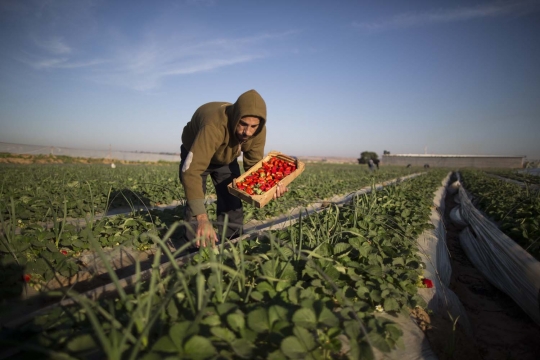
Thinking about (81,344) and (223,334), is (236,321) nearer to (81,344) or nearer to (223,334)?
(223,334)

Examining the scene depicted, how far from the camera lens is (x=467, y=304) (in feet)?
8.09

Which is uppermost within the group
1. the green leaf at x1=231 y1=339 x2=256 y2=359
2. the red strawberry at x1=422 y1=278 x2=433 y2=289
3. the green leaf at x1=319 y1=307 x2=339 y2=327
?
the green leaf at x1=319 y1=307 x2=339 y2=327

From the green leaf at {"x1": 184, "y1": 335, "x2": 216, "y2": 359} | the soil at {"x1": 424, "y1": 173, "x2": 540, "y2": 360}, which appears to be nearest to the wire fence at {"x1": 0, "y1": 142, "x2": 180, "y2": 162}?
the green leaf at {"x1": 184, "y1": 335, "x2": 216, "y2": 359}

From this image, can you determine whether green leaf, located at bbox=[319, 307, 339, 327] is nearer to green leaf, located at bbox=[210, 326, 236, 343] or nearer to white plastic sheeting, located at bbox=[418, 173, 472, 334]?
green leaf, located at bbox=[210, 326, 236, 343]

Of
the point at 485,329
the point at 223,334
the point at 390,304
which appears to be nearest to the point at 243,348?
the point at 223,334

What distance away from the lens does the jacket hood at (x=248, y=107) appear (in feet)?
7.74

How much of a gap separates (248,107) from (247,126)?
21 cm

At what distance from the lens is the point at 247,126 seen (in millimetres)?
2514

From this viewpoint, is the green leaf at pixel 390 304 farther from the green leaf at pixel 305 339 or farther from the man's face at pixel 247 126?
the man's face at pixel 247 126

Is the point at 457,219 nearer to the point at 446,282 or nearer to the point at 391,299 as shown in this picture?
the point at 446,282

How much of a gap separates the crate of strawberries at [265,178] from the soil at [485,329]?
1620 mm

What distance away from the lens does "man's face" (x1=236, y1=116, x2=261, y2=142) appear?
97.3 inches

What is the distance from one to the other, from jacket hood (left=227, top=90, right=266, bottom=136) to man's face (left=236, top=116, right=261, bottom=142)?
0.06 metres

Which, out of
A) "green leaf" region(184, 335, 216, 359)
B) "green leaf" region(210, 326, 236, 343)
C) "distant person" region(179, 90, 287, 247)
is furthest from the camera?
"distant person" region(179, 90, 287, 247)
